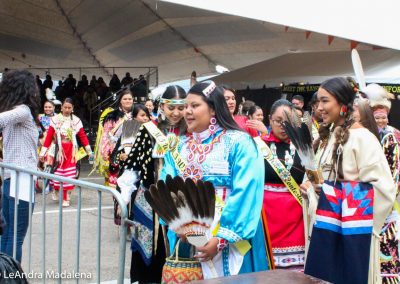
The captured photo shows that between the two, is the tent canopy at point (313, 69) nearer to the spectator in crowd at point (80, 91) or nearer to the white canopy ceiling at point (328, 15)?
the white canopy ceiling at point (328, 15)

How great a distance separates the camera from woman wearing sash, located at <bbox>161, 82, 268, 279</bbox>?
3373 mm

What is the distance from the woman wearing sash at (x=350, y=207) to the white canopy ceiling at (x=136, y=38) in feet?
37.7

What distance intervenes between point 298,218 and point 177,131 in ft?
3.63

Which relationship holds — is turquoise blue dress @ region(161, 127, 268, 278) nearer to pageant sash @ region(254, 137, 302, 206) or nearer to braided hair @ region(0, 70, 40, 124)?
pageant sash @ region(254, 137, 302, 206)

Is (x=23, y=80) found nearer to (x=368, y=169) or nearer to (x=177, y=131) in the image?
(x=177, y=131)

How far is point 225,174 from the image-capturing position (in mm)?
3525

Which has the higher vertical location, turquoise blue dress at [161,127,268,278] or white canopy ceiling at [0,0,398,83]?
white canopy ceiling at [0,0,398,83]

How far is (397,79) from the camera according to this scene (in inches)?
498

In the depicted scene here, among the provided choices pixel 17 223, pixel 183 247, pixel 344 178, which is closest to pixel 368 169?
pixel 344 178

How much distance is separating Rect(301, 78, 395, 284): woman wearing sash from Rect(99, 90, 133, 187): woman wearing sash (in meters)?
4.17

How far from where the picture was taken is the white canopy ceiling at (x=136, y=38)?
16.7m

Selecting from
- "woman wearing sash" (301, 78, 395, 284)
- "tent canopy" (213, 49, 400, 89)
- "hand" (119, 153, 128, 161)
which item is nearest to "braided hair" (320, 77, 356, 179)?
"woman wearing sash" (301, 78, 395, 284)

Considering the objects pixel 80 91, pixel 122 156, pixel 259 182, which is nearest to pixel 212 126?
pixel 259 182

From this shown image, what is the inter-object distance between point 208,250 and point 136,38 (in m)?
17.2
